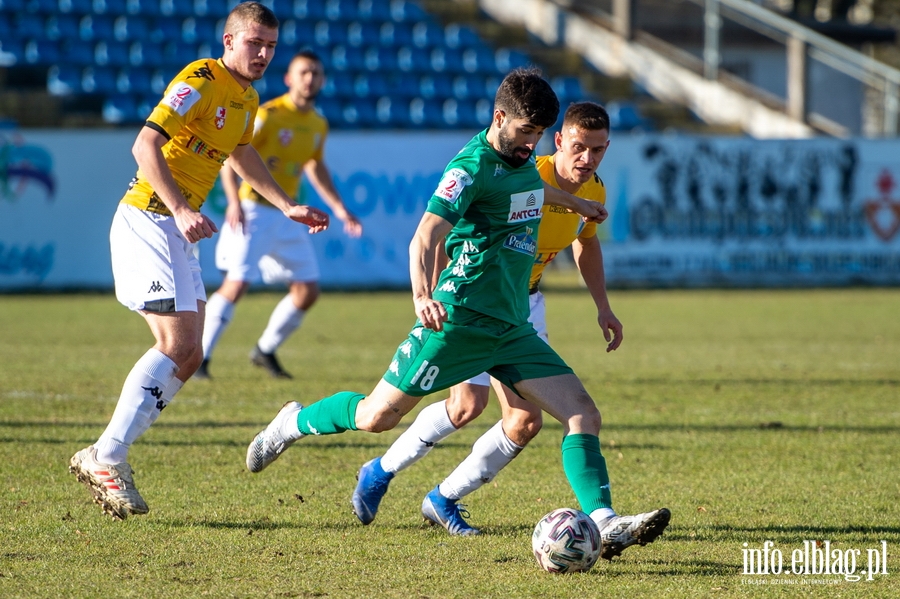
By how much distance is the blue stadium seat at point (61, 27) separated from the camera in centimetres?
2216

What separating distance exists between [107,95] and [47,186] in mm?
5216

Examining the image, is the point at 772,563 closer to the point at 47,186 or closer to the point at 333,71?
the point at 47,186

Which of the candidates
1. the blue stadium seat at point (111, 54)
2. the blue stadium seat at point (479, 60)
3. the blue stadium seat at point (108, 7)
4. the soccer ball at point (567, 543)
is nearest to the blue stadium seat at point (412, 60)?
the blue stadium seat at point (479, 60)

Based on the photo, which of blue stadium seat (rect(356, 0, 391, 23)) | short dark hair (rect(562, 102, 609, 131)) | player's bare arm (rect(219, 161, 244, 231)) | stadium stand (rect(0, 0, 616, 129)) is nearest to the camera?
short dark hair (rect(562, 102, 609, 131))

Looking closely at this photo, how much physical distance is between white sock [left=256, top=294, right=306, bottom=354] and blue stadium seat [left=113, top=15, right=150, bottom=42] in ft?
49.8

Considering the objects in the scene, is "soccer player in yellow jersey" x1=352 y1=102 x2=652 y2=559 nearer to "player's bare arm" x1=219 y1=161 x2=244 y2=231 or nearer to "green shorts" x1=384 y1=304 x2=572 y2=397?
"green shorts" x1=384 y1=304 x2=572 y2=397

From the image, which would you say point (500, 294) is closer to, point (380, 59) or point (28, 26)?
point (380, 59)

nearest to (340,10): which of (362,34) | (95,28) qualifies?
(362,34)

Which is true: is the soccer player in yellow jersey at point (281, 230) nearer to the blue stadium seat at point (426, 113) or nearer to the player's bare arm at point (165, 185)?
the player's bare arm at point (165, 185)

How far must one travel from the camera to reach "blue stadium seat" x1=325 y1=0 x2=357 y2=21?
24609 mm

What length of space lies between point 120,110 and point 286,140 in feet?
39.5

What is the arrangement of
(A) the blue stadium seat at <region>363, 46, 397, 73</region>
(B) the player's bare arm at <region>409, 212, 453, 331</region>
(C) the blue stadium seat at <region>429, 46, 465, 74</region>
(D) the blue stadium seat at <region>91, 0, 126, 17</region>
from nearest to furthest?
1. (B) the player's bare arm at <region>409, 212, 453, 331</region>
2. (D) the blue stadium seat at <region>91, 0, 126, 17</region>
3. (A) the blue stadium seat at <region>363, 46, 397, 73</region>
4. (C) the blue stadium seat at <region>429, 46, 465, 74</region>

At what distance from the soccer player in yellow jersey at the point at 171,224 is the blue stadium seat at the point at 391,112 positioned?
1683cm

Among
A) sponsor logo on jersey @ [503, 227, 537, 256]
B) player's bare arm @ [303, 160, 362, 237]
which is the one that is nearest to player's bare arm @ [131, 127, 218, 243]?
sponsor logo on jersey @ [503, 227, 537, 256]
